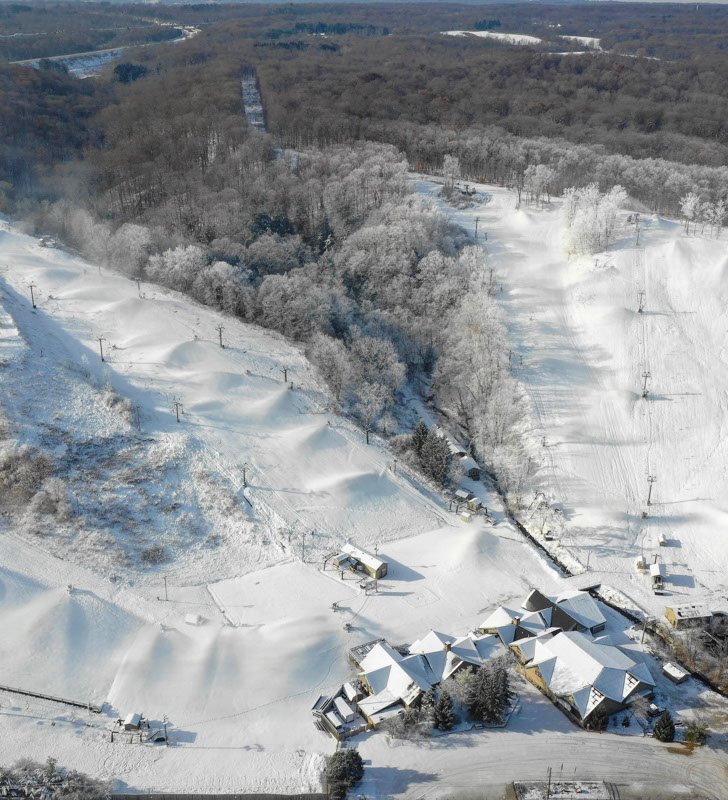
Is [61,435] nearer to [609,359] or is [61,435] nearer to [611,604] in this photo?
[611,604]

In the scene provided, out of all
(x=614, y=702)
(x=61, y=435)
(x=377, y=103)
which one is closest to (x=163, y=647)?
(x=61, y=435)

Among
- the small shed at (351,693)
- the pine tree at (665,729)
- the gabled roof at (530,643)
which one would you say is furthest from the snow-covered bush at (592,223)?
the small shed at (351,693)

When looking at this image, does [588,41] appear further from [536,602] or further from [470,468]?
[536,602]

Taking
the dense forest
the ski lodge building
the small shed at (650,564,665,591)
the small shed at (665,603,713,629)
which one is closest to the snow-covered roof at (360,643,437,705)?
the ski lodge building

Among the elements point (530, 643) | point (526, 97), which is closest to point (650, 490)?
point (530, 643)

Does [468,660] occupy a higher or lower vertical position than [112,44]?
lower

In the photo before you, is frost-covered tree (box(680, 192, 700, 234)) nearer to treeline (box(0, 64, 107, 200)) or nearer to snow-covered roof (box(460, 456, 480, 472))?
snow-covered roof (box(460, 456, 480, 472))
